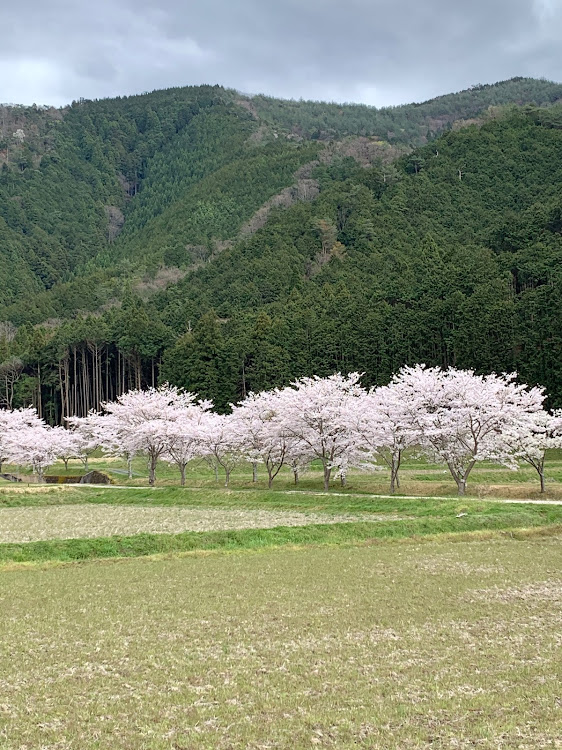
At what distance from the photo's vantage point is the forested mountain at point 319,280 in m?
70.2

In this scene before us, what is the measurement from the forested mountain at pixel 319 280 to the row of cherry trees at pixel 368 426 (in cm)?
2105

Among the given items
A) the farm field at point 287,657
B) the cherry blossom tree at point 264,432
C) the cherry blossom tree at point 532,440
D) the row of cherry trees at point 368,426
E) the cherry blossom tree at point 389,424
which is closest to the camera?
the farm field at point 287,657

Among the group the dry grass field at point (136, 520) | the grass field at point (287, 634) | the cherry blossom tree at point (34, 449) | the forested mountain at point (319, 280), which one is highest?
the forested mountain at point (319, 280)

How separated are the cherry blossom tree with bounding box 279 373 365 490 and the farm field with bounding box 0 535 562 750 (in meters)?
20.3

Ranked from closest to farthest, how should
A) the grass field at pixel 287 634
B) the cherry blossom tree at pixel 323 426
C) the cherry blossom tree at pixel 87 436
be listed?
the grass field at pixel 287 634 → the cherry blossom tree at pixel 323 426 → the cherry blossom tree at pixel 87 436

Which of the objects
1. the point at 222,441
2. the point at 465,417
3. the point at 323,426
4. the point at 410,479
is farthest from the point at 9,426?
the point at 465,417

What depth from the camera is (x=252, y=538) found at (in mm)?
23734

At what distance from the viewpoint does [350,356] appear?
73688mm

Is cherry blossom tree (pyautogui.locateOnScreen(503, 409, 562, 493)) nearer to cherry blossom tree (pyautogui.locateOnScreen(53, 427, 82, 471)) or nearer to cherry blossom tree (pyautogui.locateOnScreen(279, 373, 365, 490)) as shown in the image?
cherry blossom tree (pyautogui.locateOnScreen(279, 373, 365, 490))

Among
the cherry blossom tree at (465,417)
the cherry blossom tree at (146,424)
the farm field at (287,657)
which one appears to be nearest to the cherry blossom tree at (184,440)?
the cherry blossom tree at (146,424)

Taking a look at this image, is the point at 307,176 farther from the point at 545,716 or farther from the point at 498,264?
the point at 545,716

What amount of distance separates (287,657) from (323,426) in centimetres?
2957

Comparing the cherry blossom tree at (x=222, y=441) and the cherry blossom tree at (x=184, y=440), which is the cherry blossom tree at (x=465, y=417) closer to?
the cherry blossom tree at (x=222, y=441)

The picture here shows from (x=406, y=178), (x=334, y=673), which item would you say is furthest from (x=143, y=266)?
(x=334, y=673)
